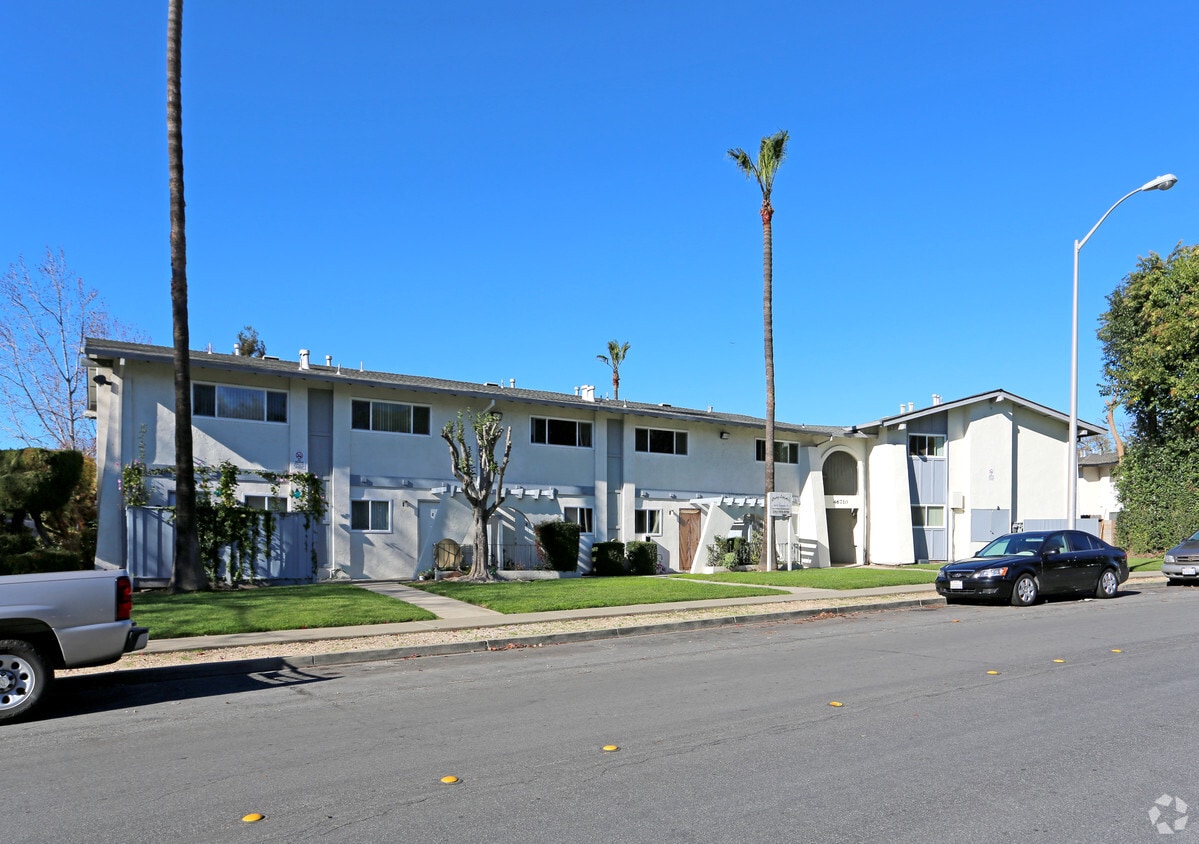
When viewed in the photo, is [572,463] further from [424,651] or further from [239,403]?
[424,651]

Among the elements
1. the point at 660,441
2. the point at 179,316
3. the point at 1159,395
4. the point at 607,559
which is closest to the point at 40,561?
the point at 179,316

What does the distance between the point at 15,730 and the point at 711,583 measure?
1593cm

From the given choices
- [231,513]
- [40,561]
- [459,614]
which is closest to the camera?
[459,614]

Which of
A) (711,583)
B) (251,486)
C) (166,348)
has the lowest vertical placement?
(711,583)

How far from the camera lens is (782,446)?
33781 mm

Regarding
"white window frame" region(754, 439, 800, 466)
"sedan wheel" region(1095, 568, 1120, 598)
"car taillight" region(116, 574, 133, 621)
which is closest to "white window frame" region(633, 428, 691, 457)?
"white window frame" region(754, 439, 800, 466)

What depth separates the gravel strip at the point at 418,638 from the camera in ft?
37.2

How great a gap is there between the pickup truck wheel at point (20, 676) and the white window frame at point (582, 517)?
19938 millimetres

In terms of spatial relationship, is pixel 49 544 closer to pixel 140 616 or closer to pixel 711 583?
pixel 140 616

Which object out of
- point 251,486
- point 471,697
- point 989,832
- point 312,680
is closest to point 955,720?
point 989,832

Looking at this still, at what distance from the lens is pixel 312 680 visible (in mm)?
10492

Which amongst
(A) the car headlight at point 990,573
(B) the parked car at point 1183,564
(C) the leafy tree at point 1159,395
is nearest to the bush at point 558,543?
(A) the car headlight at point 990,573

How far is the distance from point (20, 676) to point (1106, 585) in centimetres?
1927

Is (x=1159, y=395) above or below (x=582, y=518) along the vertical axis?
above
